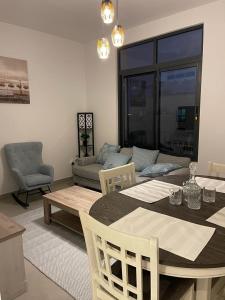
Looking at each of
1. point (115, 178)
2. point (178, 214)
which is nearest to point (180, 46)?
point (115, 178)

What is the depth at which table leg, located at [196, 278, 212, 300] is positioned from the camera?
1168 millimetres

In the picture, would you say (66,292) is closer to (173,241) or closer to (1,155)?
(173,241)

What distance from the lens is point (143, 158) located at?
3.83 m

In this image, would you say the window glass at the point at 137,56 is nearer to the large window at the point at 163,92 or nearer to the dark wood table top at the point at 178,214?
the large window at the point at 163,92

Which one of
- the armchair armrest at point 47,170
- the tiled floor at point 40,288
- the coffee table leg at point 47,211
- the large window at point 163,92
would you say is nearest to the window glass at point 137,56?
the large window at point 163,92

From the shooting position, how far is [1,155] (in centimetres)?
383

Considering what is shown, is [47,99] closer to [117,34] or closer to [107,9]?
[117,34]

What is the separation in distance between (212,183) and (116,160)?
2149 millimetres

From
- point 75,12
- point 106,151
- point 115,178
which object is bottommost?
point 106,151

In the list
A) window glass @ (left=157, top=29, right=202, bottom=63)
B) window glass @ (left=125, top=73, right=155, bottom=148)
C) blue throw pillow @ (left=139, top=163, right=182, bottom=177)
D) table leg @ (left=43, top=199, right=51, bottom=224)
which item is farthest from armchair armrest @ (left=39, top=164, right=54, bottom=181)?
window glass @ (left=157, top=29, right=202, bottom=63)

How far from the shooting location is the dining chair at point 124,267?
90cm

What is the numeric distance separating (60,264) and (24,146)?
7.79 feet

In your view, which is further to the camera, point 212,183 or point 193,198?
point 212,183

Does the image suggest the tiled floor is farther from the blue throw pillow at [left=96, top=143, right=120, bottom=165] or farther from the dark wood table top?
the blue throw pillow at [left=96, top=143, right=120, bottom=165]
